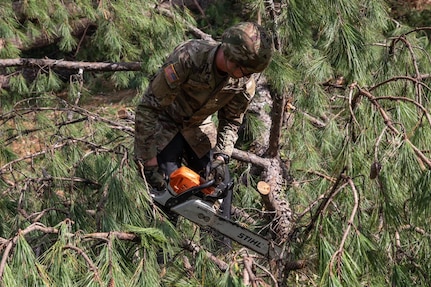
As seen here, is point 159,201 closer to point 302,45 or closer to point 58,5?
point 302,45

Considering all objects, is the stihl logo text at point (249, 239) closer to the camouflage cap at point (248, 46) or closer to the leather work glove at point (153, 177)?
the leather work glove at point (153, 177)

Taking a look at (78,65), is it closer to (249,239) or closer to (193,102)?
(193,102)

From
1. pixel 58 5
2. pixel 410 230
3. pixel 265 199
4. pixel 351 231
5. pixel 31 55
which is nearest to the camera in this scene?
pixel 351 231

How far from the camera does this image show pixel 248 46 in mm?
1859

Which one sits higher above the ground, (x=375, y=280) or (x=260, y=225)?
(x=375, y=280)

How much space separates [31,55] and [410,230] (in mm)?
5825

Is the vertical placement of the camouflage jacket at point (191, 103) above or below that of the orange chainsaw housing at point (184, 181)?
above

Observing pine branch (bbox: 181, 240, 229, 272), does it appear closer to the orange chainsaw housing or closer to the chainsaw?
the chainsaw

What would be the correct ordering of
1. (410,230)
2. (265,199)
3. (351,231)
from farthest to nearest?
1. (265,199)
2. (410,230)
3. (351,231)

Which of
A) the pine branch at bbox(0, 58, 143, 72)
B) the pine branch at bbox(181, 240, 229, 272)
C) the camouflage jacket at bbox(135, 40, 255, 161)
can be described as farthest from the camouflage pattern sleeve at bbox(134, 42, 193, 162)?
the pine branch at bbox(0, 58, 143, 72)

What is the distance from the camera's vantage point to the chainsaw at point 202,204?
6.70 ft

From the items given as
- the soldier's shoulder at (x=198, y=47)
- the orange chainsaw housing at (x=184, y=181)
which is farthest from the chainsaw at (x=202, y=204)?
the soldier's shoulder at (x=198, y=47)

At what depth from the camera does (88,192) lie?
245cm

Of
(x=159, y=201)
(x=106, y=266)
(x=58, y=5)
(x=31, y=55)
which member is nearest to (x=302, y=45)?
(x=159, y=201)
